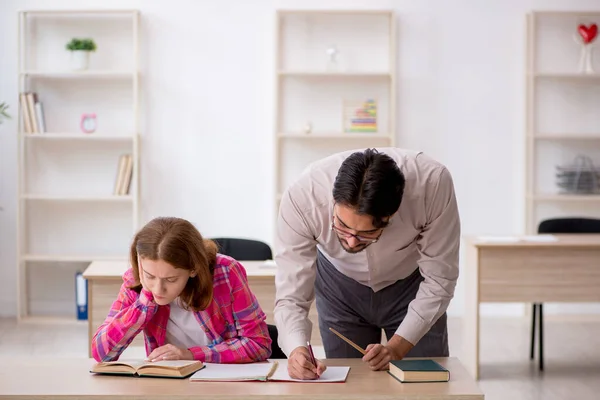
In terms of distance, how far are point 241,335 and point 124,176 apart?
137 inches

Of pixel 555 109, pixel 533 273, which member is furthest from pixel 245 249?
pixel 555 109

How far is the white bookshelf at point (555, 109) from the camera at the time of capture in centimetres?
589

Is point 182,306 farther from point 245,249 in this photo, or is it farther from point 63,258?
point 63,258

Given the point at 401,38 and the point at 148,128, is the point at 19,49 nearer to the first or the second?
the point at 148,128

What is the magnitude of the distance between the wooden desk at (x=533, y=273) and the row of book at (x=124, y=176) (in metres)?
2.57

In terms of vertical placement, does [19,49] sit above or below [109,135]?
above

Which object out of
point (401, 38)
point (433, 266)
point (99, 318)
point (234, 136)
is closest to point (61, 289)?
point (234, 136)

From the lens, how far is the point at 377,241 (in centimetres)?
241

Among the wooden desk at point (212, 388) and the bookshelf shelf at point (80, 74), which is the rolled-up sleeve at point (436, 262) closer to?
the wooden desk at point (212, 388)

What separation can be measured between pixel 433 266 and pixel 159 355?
83 cm

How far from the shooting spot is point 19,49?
564cm

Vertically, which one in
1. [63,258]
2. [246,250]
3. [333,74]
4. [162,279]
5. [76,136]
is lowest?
[63,258]

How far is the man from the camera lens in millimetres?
2043

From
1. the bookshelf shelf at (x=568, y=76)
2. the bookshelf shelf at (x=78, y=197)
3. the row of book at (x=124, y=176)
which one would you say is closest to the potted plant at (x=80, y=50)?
the row of book at (x=124, y=176)
